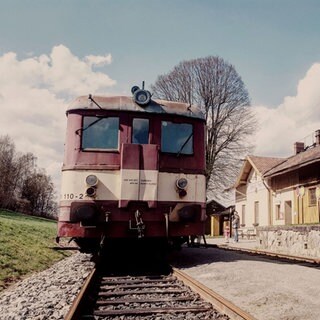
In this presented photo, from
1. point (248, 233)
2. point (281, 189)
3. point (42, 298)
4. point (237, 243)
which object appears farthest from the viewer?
point (248, 233)

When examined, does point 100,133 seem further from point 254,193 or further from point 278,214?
point 254,193

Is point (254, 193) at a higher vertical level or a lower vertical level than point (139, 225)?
higher

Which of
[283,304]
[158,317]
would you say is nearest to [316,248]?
[283,304]

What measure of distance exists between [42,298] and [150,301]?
1404 mm

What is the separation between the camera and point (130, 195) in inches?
297

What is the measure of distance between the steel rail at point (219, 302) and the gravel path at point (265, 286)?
200 mm

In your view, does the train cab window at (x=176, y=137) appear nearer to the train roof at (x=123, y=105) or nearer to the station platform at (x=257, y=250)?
the train roof at (x=123, y=105)

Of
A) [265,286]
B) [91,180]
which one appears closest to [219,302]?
[265,286]

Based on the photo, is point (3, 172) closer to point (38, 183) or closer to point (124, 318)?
point (38, 183)

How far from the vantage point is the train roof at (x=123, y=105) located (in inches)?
319

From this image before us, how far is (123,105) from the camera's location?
26.8 ft

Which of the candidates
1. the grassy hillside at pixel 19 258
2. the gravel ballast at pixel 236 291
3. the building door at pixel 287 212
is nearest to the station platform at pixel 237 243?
the building door at pixel 287 212

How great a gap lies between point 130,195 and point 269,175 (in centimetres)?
1570

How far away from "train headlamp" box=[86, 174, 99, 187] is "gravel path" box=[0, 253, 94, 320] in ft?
5.20
